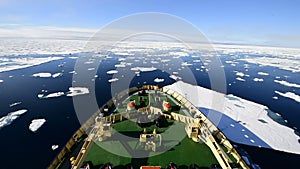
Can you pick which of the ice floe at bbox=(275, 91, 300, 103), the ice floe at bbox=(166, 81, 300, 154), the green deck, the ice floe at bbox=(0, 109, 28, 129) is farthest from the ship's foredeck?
the ice floe at bbox=(275, 91, 300, 103)

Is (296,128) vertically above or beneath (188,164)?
beneath

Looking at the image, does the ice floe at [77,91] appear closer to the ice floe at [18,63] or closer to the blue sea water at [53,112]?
the blue sea water at [53,112]

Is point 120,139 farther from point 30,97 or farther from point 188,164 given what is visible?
point 30,97

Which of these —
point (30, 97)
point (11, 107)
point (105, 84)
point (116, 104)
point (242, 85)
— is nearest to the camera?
point (116, 104)

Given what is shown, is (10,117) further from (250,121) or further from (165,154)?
(250,121)

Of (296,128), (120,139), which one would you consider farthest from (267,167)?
(120,139)

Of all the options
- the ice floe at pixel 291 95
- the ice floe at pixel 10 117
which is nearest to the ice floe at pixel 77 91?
the ice floe at pixel 10 117

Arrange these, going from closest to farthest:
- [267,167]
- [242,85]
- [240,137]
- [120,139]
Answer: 1. [120,139]
2. [267,167]
3. [240,137]
4. [242,85]
